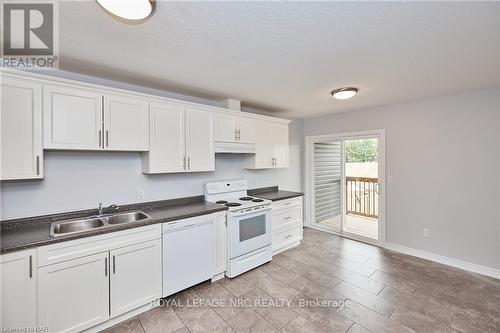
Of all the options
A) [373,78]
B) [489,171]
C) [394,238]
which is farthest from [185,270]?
[489,171]

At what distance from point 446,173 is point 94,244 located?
4.60 meters

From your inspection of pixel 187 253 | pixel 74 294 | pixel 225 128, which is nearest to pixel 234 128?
pixel 225 128

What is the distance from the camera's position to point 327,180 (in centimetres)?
494

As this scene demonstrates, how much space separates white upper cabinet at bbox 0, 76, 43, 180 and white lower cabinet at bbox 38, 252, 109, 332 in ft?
2.83

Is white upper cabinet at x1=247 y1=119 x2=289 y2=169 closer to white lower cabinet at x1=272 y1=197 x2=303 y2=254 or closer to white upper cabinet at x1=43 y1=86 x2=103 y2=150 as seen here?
white lower cabinet at x1=272 y1=197 x2=303 y2=254

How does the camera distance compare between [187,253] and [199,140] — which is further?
[199,140]

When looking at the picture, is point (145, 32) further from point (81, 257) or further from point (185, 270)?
point (185, 270)

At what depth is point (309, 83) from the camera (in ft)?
9.09

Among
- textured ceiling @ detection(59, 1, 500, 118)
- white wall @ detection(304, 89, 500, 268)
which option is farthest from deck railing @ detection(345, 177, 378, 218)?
textured ceiling @ detection(59, 1, 500, 118)

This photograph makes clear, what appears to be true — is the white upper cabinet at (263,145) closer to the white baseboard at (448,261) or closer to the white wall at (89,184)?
the white wall at (89,184)

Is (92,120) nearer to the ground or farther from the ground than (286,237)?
farther from the ground

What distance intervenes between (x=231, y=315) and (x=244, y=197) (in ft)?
→ 5.95

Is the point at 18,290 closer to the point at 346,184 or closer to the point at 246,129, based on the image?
the point at 246,129

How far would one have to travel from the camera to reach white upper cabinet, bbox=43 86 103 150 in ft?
6.48
